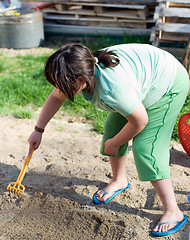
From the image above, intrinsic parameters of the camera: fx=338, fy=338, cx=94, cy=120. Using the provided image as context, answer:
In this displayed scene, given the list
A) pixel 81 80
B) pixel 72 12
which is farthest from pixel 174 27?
pixel 81 80

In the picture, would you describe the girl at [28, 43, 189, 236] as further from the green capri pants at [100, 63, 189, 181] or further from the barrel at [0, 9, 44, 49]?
the barrel at [0, 9, 44, 49]

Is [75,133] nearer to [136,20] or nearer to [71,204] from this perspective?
[71,204]

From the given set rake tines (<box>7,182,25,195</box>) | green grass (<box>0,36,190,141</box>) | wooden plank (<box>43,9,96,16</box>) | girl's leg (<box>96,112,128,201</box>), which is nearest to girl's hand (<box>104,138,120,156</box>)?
girl's leg (<box>96,112,128,201</box>)

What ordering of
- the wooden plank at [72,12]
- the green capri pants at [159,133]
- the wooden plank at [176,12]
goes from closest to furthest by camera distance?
the green capri pants at [159,133], the wooden plank at [176,12], the wooden plank at [72,12]

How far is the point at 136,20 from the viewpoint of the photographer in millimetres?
5688

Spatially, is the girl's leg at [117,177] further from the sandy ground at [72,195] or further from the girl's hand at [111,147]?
the girl's hand at [111,147]

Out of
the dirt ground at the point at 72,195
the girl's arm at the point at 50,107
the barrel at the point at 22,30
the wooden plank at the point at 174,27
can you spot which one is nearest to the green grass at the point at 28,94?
the dirt ground at the point at 72,195

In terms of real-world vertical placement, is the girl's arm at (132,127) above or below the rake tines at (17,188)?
above

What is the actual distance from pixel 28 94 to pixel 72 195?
1.77 metres

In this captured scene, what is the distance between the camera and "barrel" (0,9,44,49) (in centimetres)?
554

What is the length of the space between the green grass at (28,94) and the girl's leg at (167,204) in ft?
3.97

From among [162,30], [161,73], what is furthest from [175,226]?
[162,30]

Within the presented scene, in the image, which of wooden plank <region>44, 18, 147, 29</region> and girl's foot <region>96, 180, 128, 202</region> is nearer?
girl's foot <region>96, 180, 128, 202</region>

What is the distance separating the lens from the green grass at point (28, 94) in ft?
11.3
